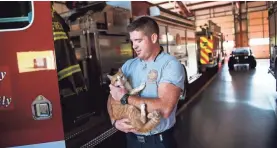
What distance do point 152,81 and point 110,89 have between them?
9.5 inches

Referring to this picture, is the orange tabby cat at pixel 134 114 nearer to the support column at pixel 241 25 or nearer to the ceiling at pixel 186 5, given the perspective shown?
the ceiling at pixel 186 5

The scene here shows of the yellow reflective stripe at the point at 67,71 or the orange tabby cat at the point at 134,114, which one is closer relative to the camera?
the orange tabby cat at the point at 134,114

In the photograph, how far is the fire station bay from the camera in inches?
49.9

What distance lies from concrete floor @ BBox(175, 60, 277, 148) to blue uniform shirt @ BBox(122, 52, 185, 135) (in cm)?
206

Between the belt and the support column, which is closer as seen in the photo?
the belt

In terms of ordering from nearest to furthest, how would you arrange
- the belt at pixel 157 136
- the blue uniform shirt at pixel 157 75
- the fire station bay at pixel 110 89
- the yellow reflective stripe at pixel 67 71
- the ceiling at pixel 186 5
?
the fire station bay at pixel 110 89, the blue uniform shirt at pixel 157 75, the belt at pixel 157 136, the yellow reflective stripe at pixel 67 71, the ceiling at pixel 186 5

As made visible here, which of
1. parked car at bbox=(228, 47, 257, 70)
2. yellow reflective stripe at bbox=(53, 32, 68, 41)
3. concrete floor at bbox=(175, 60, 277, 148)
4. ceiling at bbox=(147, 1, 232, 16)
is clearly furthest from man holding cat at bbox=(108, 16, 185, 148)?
ceiling at bbox=(147, 1, 232, 16)

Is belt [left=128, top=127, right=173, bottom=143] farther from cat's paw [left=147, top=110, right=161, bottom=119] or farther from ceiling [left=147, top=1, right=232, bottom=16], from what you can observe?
ceiling [left=147, top=1, right=232, bottom=16]

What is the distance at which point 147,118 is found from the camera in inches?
52.3

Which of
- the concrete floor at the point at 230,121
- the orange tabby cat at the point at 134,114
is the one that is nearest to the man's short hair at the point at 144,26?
the orange tabby cat at the point at 134,114

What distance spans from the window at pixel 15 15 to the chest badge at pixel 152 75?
2.27 ft

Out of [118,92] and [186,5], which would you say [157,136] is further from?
[186,5]

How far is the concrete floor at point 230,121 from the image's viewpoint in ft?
11.2

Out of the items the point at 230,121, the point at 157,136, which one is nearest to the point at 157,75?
the point at 157,136
